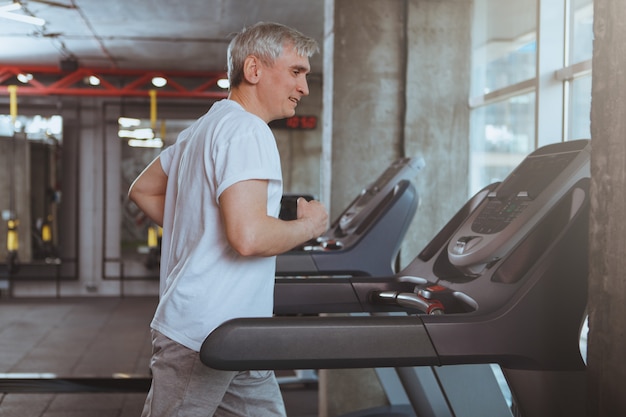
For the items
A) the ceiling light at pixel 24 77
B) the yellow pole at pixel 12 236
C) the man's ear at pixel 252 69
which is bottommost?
the yellow pole at pixel 12 236

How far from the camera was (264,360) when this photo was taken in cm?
149

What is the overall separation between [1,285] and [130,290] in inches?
61.4

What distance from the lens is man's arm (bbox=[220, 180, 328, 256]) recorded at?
4.87ft

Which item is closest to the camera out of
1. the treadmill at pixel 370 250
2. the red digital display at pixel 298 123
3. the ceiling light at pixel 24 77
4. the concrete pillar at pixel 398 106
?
the treadmill at pixel 370 250

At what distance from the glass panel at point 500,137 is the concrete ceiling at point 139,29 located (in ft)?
7.82

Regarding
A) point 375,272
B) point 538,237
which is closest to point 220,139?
point 538,237

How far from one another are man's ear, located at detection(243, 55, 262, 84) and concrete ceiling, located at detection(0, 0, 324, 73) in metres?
4.47

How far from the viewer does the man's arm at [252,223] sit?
4.87ft

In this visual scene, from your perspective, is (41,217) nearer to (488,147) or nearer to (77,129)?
(77,129)

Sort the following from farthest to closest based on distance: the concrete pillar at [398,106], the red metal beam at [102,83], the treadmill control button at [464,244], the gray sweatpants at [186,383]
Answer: the red metal beam at [102,83] → the concrete pillar at [398,106] → the treadmill control button at [464,244] → the gray sweatpants at [186,383]

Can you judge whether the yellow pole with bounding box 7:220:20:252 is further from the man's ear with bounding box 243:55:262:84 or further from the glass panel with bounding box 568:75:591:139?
the man's ear with bounding box 243:55:262:84

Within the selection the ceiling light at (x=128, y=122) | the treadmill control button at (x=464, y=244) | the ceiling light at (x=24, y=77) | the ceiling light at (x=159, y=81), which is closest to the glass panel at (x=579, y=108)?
the treadmill control button at (x=464, y=244)

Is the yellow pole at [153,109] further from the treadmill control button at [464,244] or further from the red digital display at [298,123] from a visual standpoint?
the treadmill control button at [464,244]

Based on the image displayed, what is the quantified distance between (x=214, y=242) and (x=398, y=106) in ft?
8.90
